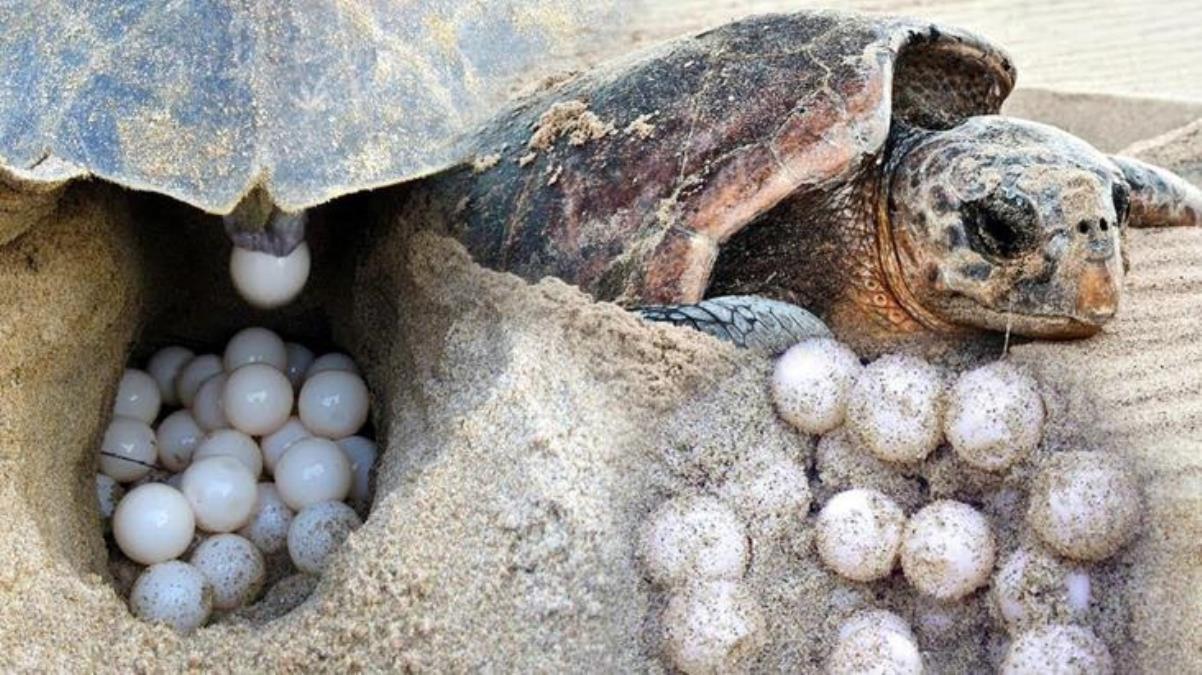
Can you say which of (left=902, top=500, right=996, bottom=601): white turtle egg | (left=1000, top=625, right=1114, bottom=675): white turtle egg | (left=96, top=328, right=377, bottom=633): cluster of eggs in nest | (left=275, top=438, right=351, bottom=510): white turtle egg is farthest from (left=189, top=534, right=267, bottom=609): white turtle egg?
(left=1000, top=625, right=1114, bottom=675): white turtle egg

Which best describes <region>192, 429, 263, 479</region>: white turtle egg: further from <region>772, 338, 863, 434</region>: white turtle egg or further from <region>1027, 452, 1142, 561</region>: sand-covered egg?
<region>1027, 452, 1142, 561</region>: sand-covered egg

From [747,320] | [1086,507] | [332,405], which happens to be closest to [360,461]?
[332,405]

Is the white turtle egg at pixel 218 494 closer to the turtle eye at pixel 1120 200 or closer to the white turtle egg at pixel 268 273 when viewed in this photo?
the white turtle egg at pixel 268 273

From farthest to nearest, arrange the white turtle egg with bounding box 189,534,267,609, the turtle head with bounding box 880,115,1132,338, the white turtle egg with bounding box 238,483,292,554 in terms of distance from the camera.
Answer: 1. the white turtle egg with bounding box 238,483,292,554
2. the white turtle egg with bounding box 189,534,267,609
3. the turtle head with bounding box 880,115,1132,338

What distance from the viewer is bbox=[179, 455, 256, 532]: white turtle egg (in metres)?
1.92

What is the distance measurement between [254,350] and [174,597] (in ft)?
1.69

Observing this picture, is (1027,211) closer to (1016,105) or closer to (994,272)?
(994,272)

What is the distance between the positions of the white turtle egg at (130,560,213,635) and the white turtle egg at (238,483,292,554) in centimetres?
14

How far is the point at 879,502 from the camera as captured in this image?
5.29ft

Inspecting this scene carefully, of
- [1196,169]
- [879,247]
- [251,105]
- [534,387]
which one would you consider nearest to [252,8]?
[251,105]

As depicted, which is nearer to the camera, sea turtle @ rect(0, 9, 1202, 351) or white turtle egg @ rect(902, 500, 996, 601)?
white turtle egg @ rect(902, 500, 996, 601)

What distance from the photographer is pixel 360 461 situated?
207 cm

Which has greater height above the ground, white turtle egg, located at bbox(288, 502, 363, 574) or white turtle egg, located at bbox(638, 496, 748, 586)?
white turtle egg, located at bbox(638, 496, 748, 586)

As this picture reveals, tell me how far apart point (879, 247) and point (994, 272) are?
9.7 inches
